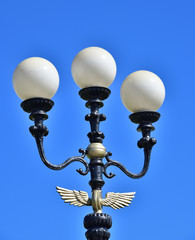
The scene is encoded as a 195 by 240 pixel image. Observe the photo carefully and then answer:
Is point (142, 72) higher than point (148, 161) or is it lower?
higher

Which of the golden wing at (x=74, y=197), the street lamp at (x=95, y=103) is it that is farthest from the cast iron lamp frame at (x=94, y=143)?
the golden wing at (x=74, y=197)

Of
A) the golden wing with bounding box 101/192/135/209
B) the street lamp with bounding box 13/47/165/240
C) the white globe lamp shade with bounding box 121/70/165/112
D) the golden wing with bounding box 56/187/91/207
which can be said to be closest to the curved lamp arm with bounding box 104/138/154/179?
the street lamp with bounding box 13/47/165/240

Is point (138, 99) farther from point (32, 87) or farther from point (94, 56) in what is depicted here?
point (32, 87)

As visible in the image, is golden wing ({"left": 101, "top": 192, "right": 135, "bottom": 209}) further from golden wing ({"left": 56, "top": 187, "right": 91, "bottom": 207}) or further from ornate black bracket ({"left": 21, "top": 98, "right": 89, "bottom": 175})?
ornate black bracket ({"left": 21, "top": 98, "right": 89, "bottom": 175})

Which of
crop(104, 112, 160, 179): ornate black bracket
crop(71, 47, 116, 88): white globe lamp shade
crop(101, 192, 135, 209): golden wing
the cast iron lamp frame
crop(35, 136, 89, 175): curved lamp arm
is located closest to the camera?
the cast iron lamp frame

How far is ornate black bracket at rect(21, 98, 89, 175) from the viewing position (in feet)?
25.3

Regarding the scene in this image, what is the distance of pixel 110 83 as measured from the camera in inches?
323

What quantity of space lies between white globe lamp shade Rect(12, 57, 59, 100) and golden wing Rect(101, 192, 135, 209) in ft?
3.91

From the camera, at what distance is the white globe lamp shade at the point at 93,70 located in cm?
810

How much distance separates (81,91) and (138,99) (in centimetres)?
64

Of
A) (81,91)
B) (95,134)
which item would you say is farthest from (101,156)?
(81,91)

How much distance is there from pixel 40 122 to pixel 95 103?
2.02 ft

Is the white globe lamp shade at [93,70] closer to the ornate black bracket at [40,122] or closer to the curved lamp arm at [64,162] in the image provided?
the ornate black bracket at [40,122]

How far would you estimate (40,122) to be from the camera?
25.9 ft
